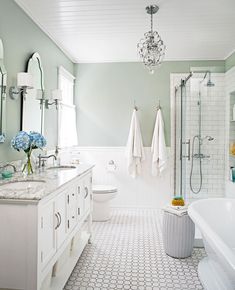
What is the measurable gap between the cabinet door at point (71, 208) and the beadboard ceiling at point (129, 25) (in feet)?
5.95

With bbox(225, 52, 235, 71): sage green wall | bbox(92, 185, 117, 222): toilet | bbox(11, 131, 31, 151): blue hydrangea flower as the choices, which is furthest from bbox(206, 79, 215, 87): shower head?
bbox(11, 131, 31, 151): blue hydrangea flower

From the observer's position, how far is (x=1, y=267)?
5.00ft

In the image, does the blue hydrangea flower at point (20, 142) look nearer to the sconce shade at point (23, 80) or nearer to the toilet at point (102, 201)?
the sconce shade at point (23, 80)

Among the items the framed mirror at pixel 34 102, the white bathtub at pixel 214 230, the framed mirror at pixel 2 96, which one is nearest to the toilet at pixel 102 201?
the framed mirror at pixel 34 102

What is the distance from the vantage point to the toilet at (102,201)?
142 inches

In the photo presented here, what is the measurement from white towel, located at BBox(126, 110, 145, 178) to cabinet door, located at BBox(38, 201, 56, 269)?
2548 millimetres

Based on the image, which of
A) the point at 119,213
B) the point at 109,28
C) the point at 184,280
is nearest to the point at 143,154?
the point at 119,213

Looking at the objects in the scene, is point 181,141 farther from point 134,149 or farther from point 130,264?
point 130,264

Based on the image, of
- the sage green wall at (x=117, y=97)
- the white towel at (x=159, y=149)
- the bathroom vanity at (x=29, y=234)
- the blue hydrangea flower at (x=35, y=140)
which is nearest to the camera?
the bathroom vanity at (x=29, y=234)

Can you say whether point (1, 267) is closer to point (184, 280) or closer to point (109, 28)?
point (184, 280)

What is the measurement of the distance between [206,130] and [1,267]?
2.83 meters

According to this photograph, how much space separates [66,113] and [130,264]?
2.51m

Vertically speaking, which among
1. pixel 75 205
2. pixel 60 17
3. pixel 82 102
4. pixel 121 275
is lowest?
pixel 121 275

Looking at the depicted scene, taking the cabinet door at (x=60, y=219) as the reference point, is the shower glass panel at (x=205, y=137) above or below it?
above
